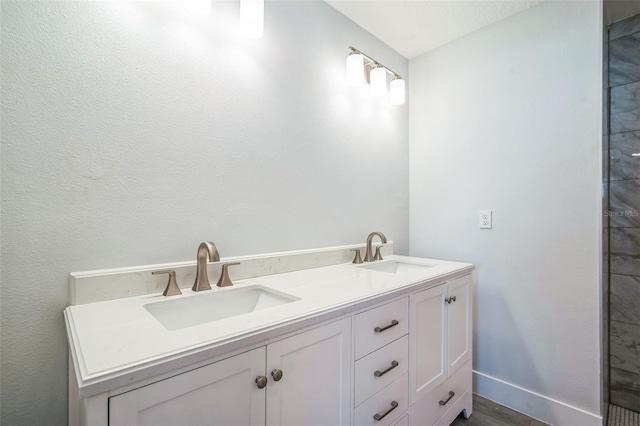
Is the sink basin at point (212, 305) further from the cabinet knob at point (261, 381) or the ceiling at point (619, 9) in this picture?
the ceiling at point (619, 9)

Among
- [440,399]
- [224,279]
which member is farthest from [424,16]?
[440,399]

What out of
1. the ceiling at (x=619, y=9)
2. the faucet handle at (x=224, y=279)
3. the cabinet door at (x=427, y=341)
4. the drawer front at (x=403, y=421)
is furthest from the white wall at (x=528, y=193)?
the faucet handle at (x=224, y=279)

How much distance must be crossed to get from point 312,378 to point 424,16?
1.94 meters

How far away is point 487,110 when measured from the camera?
183 centimetres

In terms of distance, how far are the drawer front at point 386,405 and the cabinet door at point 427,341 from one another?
54 mm

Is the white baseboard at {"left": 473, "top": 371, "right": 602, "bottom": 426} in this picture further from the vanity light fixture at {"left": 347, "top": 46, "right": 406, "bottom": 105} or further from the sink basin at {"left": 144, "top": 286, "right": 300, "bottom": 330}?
the vanity light fixture at {"left": 347, "top": 46, "right": 406, "bottom": 105}

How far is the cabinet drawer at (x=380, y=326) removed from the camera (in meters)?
0.98

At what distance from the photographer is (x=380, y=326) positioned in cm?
105

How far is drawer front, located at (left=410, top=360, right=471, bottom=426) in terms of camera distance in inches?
48.8

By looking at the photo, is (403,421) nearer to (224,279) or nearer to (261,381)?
(261,381)

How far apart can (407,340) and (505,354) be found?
994 mm

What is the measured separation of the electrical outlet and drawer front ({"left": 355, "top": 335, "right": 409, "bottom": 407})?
1.02m

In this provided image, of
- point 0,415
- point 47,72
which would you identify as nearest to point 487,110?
point 47,72

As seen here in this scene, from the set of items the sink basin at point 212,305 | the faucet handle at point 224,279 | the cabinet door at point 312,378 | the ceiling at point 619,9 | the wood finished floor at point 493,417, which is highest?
the ceiling at point 619,9
